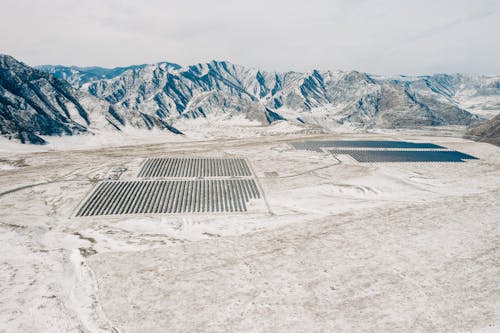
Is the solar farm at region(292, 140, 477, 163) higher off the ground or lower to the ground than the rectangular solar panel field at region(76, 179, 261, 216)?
higher

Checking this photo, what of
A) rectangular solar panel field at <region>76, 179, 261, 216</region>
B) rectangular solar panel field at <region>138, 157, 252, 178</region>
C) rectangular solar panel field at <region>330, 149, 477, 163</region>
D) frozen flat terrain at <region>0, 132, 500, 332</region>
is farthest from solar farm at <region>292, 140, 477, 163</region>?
rectangular solar panel field at <region>76, 179, 261, 216</region>

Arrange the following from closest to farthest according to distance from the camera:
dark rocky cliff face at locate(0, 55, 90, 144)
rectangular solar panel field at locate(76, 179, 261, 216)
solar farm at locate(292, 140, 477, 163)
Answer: rectangular solar panel field at locate(76, 179, 261, 216) → solar farm at locate(292, 140, 477, 163) → dark rocky cliff face at locate(0, 55, 90, 144)

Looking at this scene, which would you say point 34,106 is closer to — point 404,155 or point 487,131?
point 404,155

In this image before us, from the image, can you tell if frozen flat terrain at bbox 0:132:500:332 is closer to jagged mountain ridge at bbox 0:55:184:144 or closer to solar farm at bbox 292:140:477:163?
solar farm at bbox 292:140:477:163

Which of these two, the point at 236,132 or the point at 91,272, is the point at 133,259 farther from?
the point at 236,132

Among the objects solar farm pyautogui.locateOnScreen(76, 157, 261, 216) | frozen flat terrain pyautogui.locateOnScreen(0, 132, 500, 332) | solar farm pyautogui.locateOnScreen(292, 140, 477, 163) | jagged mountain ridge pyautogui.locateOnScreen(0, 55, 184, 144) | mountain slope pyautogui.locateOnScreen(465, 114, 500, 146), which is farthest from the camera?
mountain slope pyautogui.locateOnScreen(465, 114, 500, 146)

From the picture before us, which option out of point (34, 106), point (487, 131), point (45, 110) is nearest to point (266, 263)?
point (34, 106)
